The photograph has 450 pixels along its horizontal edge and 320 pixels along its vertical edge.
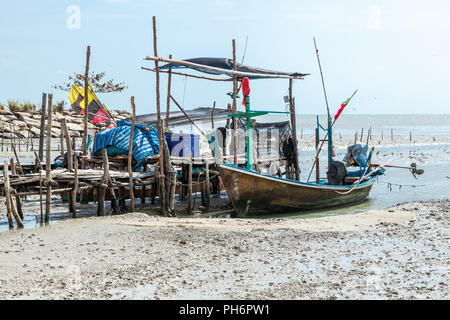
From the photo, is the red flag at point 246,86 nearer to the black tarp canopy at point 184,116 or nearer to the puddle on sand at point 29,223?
the black tarp canopy at point 184,116

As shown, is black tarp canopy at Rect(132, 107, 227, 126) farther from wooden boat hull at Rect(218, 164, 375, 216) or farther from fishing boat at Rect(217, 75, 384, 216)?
wooden boat hull at Rect(218, 164, 375, 216)

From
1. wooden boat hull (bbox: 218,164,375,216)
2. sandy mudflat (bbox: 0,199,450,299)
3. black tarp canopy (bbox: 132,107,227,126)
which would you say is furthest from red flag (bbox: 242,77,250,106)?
black tarp canopy (bbox: 132,107,227,126)

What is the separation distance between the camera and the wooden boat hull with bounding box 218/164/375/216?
14367 mm

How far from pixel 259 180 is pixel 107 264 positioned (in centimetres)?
632

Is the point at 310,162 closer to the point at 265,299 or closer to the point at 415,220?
the point at 415,220

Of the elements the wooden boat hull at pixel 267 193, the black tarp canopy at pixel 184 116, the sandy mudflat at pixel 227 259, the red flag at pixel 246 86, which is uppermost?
the red flag at pixel 246 86

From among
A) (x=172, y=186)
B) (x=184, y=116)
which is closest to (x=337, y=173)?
(x=184, y=116)

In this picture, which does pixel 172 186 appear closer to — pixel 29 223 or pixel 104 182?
pixel 104 182

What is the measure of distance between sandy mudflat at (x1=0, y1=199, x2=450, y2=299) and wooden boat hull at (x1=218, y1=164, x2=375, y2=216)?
1.40 meters

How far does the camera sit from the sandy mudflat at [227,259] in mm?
7680

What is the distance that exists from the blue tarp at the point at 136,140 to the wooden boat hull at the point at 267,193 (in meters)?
3.12

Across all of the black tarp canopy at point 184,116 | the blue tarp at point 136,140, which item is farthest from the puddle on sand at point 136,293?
the black tarp canopy at point 184,116

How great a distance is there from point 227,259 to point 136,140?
313 inches
